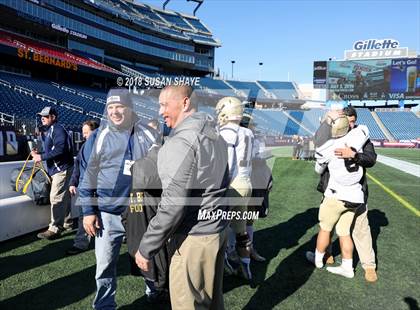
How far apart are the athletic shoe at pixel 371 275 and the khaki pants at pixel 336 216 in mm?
488

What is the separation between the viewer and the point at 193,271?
210cm

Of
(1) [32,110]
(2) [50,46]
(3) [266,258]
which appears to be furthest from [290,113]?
(3) [266,258]

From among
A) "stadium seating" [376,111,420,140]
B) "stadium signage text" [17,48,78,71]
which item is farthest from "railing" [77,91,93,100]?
"stadium seating" [376,111,420,140]

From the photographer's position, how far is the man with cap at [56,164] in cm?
493

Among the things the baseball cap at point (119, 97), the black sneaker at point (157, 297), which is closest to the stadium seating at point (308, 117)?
the black sneaker at point (157, 297)

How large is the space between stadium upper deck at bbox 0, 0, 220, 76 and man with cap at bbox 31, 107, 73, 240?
29904 mm

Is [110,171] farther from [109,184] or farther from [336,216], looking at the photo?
[336,216]

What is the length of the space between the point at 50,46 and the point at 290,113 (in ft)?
103

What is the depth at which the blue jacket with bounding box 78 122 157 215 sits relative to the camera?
2.79 m

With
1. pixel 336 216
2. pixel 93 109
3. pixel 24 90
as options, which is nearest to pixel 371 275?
pixel 336 216

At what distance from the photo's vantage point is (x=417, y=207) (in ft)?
25.9

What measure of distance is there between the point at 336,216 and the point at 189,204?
2558 mm

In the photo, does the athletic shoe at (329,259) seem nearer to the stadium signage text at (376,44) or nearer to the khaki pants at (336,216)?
the khaki pants at (336,216)

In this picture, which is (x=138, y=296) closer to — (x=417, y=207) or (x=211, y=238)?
(x=211, y=238)
